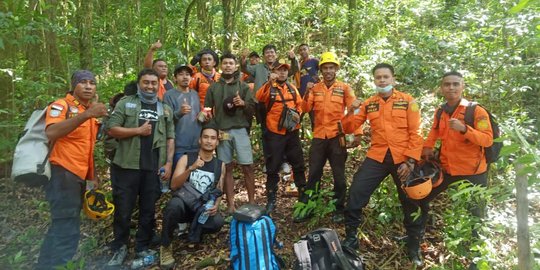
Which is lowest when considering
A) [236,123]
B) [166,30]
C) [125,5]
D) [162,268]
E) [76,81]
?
[162,268]

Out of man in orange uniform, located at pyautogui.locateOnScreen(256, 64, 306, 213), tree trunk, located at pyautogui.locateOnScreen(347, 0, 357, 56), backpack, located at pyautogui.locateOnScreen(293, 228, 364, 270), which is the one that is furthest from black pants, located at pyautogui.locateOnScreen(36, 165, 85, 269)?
tree trunk, located at pyautogui.locateOnScreen(347, 0, 357, 56)

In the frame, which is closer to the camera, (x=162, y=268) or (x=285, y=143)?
(x=162, y=268)

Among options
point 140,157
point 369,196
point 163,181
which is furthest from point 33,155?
point 369,196

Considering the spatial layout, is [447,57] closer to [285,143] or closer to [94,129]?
[285,143]

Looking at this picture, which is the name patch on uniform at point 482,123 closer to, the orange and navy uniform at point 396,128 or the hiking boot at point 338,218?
the orange and navy uniform at point 396,128

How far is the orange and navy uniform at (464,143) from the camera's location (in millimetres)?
3879

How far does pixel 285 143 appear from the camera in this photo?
551 cm

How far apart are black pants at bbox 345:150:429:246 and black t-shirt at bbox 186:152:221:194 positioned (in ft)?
5.95

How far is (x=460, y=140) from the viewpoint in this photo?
4148mm

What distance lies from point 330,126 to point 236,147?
1.38 m

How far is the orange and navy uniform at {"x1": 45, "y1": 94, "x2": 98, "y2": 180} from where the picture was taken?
3.81m

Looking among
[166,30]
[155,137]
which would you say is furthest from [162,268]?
[166,30]

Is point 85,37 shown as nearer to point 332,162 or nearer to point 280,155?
point 280,155

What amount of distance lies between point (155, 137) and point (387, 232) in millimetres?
3419
